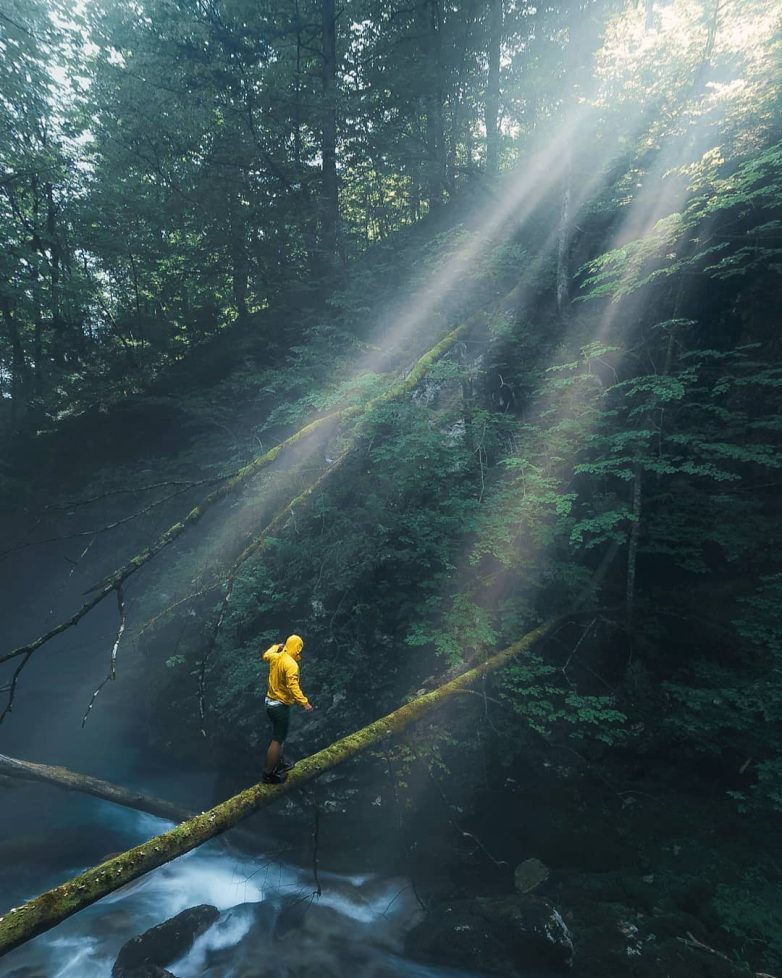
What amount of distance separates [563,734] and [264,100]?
19657mm

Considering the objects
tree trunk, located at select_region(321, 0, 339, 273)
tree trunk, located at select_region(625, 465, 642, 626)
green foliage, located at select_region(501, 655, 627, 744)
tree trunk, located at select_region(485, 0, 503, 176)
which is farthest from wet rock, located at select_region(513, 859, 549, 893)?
tree trunk, located at select_region(485, 0, 503, 176)

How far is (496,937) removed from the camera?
7.11 meters

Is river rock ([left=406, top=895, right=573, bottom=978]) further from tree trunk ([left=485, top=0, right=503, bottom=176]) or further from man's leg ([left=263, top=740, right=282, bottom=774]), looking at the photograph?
tree trunk ([left=485, top=0, right=503, bottom=176])

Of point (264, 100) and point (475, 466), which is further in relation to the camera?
point (264, 100)

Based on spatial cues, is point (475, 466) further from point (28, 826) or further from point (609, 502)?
point (28, 826)

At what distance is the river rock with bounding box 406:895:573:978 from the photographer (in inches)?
268

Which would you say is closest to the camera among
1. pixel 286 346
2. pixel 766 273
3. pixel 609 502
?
pixel 609 502

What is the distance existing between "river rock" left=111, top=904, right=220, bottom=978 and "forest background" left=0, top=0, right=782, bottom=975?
261 cm

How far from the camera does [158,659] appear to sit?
47.9 ft

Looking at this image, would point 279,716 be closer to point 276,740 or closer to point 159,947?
point 276,740

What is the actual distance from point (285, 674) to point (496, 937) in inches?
226

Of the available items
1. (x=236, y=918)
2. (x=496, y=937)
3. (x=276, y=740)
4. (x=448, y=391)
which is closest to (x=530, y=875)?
(x=496, y=937)

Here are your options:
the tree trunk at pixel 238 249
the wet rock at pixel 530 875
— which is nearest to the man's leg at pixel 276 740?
the wet rock at pixel 530 875

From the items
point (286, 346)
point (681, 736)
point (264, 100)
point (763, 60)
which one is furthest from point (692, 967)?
point (264, 100)
